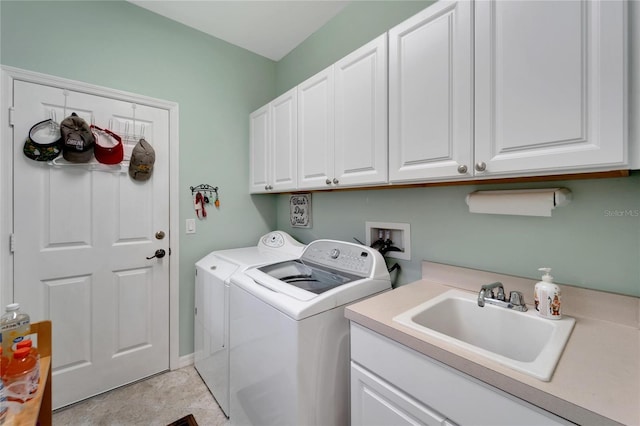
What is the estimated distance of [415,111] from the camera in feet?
3.84

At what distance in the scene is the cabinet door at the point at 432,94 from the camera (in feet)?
3.34

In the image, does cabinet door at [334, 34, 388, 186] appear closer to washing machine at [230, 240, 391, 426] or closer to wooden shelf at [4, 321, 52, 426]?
washing machine at [230, 240, 391, 426]

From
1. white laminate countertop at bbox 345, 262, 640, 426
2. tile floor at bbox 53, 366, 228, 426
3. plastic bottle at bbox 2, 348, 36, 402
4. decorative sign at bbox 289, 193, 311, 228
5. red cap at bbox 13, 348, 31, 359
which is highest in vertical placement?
decorative sign at bbox 289, 193, 311, 228

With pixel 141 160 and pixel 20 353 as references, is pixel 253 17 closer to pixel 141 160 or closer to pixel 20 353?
pixel 141 160

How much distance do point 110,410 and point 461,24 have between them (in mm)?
2860

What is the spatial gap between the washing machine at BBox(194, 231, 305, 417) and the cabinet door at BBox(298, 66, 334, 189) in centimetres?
61

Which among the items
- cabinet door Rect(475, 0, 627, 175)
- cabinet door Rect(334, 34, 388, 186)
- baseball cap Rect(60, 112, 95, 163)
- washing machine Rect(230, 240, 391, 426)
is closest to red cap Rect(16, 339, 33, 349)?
washing machine Rect(230, 240, 391, 426)

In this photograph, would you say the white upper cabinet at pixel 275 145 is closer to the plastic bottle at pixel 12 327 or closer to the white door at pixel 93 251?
the white door at pixel 93 251

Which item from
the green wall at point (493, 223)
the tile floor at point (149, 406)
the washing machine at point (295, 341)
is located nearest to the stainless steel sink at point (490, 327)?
the green wall at point (493, 223)

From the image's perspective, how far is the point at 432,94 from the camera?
111cm

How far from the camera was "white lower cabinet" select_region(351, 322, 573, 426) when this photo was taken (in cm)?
68

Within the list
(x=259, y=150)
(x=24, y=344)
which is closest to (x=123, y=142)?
(x=259, y=150)

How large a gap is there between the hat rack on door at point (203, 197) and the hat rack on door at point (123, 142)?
48 cm

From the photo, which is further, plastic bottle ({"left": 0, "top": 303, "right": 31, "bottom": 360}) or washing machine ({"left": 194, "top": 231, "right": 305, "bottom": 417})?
washing machine ({"left": 194, "top": 231, "right": 305, "bottom": 417})
